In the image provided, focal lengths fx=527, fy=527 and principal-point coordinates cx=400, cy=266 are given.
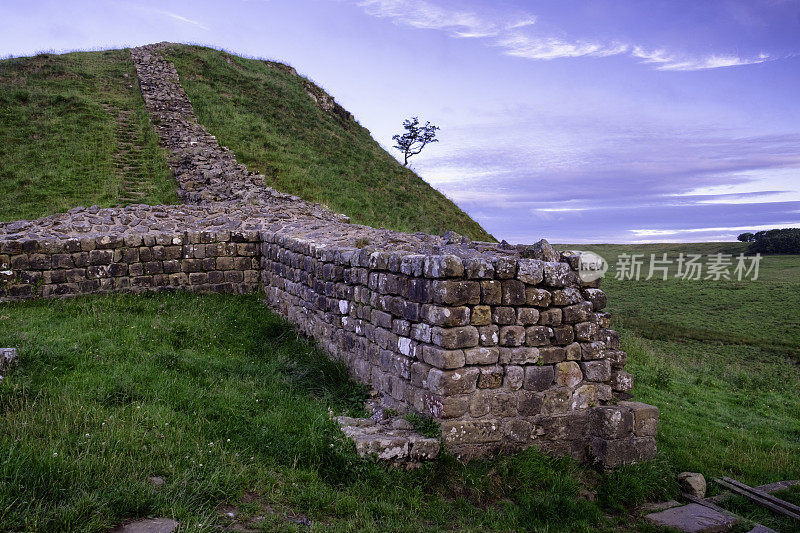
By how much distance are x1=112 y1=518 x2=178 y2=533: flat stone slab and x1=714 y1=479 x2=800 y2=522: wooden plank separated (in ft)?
19.4

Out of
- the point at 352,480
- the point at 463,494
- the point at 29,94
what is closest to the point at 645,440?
the point at 463,494

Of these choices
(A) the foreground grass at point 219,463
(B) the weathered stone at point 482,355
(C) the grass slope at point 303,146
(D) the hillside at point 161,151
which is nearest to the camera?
(A) the foreground grass at point 219,463

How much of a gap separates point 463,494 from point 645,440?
8.02 feet

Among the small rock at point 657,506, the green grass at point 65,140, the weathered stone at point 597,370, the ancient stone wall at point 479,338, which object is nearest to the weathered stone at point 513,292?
the ancient stone wall at point 479,338

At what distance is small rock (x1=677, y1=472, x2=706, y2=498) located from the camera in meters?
5.91

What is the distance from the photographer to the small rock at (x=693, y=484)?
5910 millimetres

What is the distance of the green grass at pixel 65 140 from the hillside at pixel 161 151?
0.05 metres

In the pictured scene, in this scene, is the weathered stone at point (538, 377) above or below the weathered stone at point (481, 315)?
below

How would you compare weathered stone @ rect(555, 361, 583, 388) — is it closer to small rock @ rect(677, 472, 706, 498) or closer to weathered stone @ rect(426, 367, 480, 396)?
weathered stone @ rect(426, 367, 480, 396)

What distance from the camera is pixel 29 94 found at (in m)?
24.6

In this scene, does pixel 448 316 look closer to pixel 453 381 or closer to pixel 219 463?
pixel 453 381

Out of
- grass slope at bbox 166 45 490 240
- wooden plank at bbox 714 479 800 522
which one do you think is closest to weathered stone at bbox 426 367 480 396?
wooden plank at bbox 714 479 800 522

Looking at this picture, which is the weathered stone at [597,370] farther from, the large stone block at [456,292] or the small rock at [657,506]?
the large stone block at [456,292]

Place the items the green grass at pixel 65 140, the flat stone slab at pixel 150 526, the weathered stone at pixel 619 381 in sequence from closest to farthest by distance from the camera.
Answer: the flat stone slab at pixel 150 526 → the weathered stone at pixel 619 381 → the green grass at pixel 65 140
